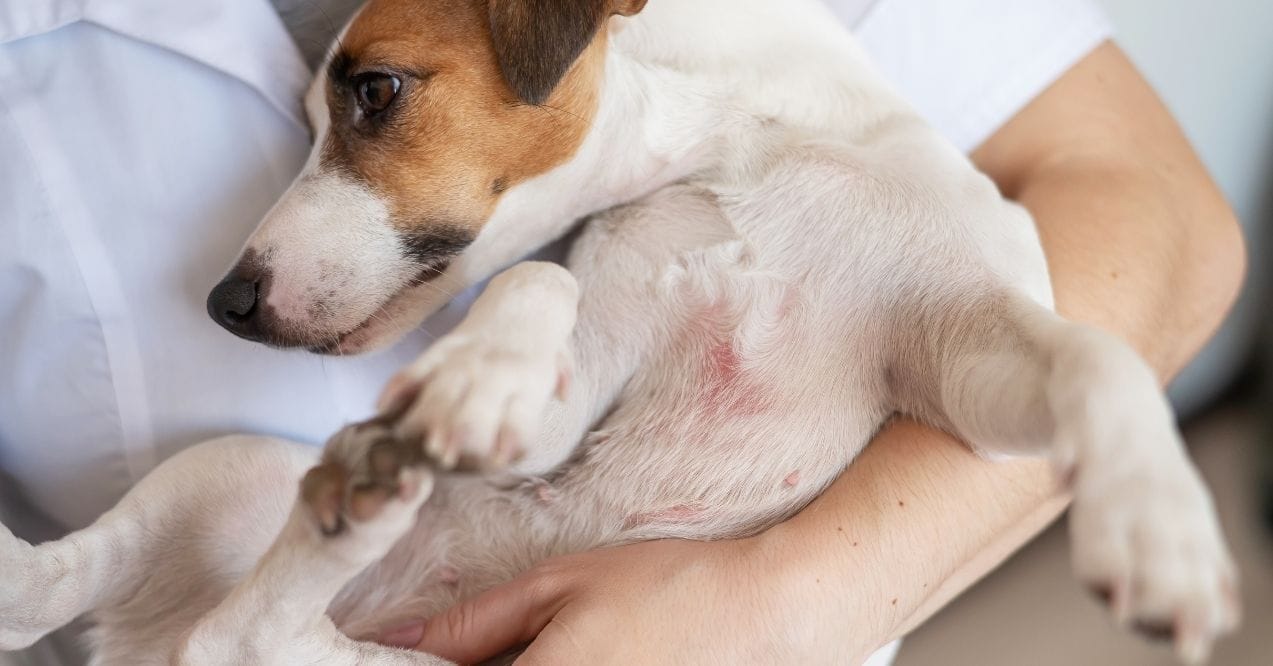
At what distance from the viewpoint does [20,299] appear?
1.04 m

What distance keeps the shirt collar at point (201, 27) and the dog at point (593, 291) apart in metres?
0.06

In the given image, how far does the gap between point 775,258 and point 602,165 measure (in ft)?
0.82

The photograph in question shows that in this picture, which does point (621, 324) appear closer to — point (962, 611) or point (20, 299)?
point (20, 299)

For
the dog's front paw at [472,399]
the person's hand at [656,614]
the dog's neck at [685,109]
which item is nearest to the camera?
the dog's front paw at [472,399]

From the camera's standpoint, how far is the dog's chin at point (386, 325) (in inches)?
44.4

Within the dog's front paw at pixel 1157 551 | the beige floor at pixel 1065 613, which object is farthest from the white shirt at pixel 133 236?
the beige floor at pixel 1065 613

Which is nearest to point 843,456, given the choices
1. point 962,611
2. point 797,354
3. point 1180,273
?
point 797,354

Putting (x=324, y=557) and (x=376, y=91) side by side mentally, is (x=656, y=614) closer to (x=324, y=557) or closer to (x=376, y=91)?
(x=324, y=557)

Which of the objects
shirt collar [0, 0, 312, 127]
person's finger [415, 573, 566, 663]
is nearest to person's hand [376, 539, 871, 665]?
person's finger [415, 573, 566, 663]

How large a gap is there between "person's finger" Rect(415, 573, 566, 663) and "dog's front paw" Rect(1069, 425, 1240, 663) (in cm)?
54

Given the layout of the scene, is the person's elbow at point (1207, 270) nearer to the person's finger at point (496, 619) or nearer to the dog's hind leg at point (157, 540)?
the person's finger at point (496, 619)

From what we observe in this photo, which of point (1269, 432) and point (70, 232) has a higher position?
point (70, 232)

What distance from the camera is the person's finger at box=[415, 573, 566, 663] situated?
1.05 meters

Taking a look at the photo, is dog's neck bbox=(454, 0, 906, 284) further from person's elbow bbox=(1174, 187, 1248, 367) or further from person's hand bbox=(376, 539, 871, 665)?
person's elbow bbox=(1174, 187, 1248, 367)
